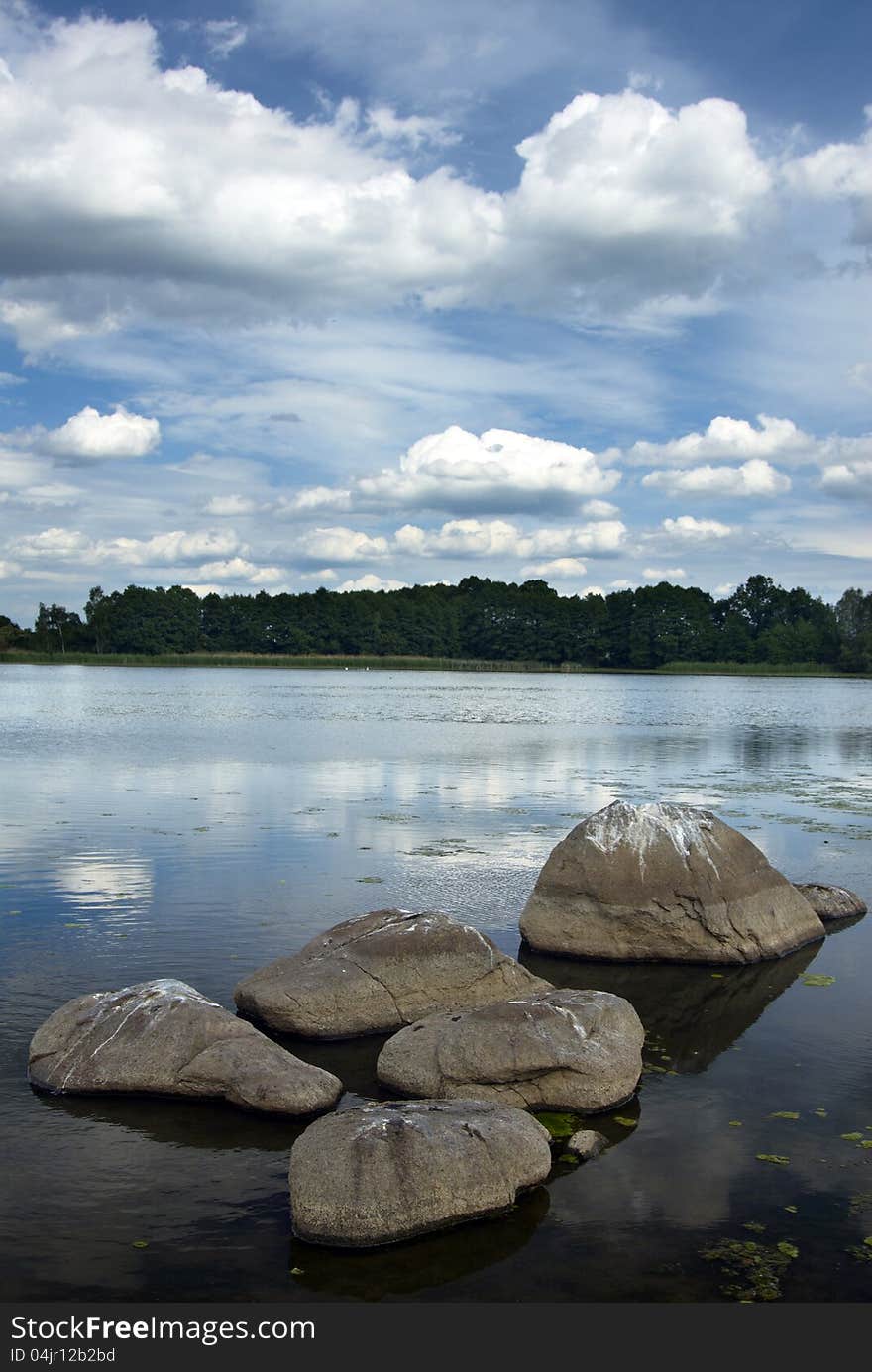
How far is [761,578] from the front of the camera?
6811 inches

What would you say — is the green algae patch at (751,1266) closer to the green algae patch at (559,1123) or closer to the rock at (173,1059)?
the green algae patch at (559,1123)

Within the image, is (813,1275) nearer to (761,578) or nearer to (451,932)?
(451,932)

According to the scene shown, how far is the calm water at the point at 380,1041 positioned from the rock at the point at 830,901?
31 centimetres

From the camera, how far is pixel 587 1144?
836cm

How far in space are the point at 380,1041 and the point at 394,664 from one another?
477 ft

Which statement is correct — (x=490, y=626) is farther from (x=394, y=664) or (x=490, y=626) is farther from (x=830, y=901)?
(x=830, y=901)

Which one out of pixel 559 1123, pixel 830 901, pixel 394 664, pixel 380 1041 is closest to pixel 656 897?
pixel 830 901

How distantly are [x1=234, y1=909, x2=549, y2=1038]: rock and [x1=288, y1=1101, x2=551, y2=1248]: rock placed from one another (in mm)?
2813

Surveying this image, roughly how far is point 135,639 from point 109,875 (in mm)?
140730

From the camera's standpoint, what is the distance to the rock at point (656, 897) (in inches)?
536

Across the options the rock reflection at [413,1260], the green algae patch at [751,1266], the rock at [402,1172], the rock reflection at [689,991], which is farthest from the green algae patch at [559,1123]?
the green algae patch at [751,1266]

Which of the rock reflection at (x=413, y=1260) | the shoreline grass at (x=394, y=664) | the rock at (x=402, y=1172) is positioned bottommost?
the rock reflection at (x=413, y=1260)

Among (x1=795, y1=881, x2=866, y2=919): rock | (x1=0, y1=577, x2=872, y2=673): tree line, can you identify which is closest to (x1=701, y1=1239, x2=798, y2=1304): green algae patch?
(x1=795, y1=881, x2=866, y2=919): rock

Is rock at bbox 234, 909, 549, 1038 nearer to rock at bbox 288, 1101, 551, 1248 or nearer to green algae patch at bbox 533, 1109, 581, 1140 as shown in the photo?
green algae patch at bbox 533, 1109, 581, 1140
